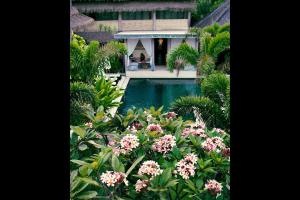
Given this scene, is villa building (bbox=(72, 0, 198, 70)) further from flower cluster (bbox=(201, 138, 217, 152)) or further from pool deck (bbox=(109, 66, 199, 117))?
flower cluster (bbox=(201, 138, 217, 152))

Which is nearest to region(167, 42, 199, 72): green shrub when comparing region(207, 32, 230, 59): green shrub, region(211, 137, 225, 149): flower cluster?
Result: region(207, 32, 230, 59): green shrub

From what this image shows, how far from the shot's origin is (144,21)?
21969mm

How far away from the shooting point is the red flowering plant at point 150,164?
2.08 metres

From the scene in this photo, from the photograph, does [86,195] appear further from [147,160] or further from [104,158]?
[147,160]

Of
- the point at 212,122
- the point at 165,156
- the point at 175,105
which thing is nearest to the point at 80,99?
the point at 175,105

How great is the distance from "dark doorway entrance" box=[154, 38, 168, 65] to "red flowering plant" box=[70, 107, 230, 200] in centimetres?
1869

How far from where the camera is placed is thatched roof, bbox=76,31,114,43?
62.4 feet

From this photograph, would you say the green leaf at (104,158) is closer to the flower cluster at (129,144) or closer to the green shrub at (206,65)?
the flower cluster at (129,144)

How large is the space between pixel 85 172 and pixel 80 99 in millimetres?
5057

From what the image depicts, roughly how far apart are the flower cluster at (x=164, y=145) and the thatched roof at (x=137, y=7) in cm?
1936

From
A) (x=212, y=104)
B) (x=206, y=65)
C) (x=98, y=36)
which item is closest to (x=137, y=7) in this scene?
(x=98, y=36)

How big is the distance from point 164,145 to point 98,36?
17.4 meters

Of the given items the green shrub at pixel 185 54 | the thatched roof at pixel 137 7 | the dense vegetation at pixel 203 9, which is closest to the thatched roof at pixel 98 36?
the thatched roof at pixel 137 7
